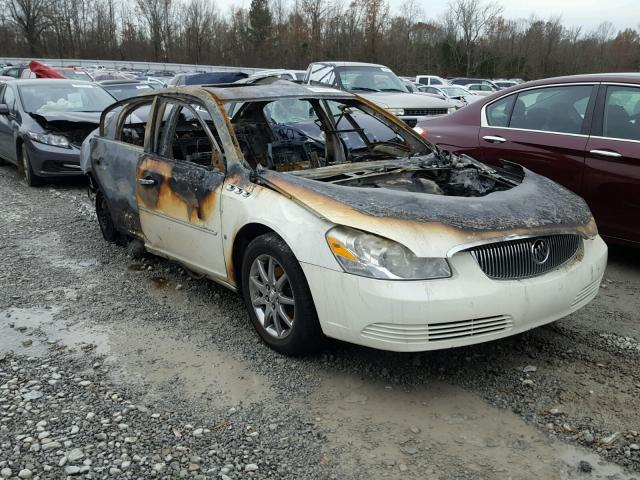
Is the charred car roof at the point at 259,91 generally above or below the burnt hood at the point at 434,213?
above

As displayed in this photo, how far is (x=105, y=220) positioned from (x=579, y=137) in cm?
438

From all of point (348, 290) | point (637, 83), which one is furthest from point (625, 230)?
point (348, 290)

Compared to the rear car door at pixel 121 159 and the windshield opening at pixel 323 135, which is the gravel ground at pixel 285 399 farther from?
the windshield opening at pixel 323 135

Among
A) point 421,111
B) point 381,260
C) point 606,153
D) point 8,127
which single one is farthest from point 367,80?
point 381,260

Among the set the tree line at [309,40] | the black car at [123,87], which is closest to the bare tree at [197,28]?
the tree line at [309,40]

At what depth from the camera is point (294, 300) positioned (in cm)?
334

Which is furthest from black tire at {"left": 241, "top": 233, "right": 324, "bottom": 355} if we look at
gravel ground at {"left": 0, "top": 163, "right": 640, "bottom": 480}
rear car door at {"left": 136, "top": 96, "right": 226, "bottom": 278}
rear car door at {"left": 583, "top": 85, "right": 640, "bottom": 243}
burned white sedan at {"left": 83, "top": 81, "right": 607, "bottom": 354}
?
rear car door at {"left": 583, "top": 85, "right": 640, "bottom": 243}

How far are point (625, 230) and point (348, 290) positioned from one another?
294 centimetres

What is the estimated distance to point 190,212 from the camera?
414cm

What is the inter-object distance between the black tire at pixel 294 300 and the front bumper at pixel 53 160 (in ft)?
19.6

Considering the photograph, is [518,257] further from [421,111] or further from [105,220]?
[421,111]

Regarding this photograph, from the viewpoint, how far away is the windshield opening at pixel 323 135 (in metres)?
4.71

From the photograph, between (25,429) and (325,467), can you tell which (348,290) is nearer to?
(325,467)

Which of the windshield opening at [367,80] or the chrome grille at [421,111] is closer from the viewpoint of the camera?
the chrome grille at [421,111]
